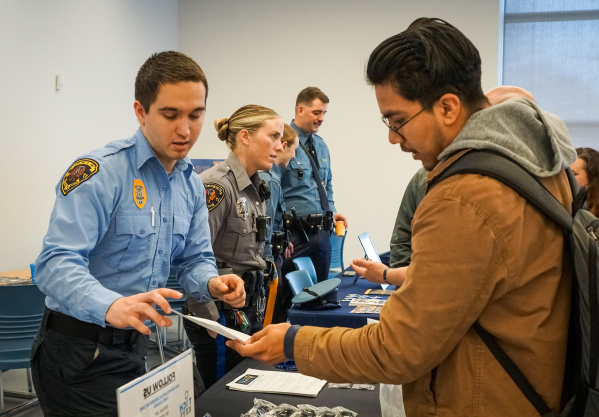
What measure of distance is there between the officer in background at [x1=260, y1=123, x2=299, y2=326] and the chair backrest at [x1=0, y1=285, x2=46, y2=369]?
3.88ft

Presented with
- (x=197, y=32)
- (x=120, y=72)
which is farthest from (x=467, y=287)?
(x=197, y=32)

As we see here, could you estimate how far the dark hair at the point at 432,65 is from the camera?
1.03 m

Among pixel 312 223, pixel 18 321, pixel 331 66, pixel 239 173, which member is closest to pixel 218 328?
pixel 239 173

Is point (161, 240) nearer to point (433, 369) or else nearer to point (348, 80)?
point (433, 369)

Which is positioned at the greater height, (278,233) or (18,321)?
(278,233)

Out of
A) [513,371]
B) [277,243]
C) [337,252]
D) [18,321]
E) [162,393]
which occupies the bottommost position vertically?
[337,252]

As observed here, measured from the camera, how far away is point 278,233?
354 cm

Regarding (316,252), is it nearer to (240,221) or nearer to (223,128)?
(223,128)

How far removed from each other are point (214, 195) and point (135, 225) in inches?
35.2

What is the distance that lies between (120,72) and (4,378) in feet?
9.32

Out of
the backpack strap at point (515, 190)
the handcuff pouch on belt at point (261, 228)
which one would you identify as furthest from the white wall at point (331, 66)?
the backpack strap at point (515, 190)

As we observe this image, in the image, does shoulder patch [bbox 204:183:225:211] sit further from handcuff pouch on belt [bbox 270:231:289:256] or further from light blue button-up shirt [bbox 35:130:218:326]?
handcuff pouch on belt [bbox 270:231:289:256]

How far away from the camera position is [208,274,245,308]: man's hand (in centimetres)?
163

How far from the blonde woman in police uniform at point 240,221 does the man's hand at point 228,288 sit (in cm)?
45
